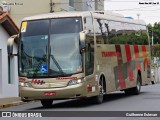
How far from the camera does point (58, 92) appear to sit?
18.7 metres

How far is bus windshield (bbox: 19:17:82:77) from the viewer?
18.9 meters

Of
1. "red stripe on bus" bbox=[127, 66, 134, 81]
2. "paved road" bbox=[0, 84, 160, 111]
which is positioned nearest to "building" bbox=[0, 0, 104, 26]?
"red stripe on bus" bbox=[127, 66, 134, 81]

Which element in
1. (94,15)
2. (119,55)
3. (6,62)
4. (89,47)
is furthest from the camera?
(6,62)

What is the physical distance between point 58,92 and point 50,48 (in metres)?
1.71

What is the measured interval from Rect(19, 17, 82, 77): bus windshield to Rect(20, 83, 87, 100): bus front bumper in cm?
56

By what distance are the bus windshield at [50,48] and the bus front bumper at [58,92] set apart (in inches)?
22.0

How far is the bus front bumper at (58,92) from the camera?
61.3 ft

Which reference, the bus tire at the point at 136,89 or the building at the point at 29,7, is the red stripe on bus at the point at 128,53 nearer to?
the bus tire at the point at 136,89

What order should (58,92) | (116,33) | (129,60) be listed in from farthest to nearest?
(129,60) < (116,33) < (58,92)

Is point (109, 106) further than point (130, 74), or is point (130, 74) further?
point (130, 74)

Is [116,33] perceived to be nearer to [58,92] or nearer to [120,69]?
[120,69]

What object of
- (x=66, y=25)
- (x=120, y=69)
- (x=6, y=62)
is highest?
(x=66, y=25)

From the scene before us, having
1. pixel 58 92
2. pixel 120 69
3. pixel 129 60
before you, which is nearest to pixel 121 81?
pixel 120 69

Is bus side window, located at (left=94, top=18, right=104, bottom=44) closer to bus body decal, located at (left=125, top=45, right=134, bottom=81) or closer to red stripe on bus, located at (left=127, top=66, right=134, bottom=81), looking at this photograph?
bus body decal, located at (left=125, top=45, right=134, bottom=81)
